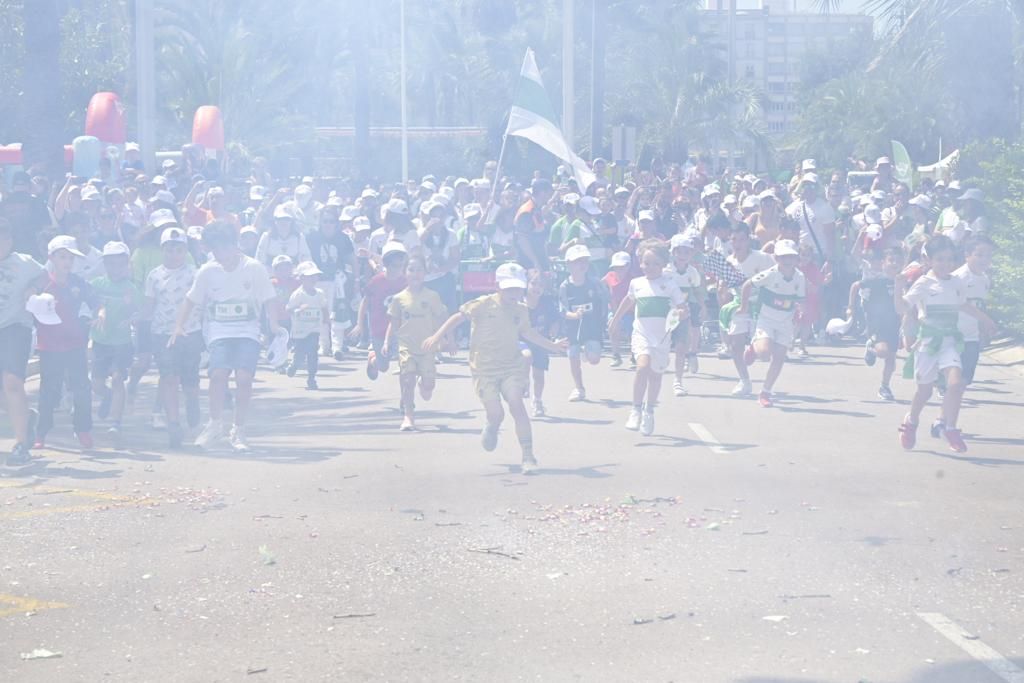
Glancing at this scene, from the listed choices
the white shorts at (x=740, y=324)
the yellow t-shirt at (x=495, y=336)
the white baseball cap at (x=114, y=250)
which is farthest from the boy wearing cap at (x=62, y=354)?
the white shorts at (x=740, y=324)

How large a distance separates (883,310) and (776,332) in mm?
1252

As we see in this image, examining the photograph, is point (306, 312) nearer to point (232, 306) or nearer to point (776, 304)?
point (232, 306)

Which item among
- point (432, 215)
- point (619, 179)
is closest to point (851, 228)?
point (432, 215)

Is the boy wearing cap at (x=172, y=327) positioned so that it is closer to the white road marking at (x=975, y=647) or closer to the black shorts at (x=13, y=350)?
the black shorts at (x=13, y=350)

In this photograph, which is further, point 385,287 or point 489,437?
point 385,287

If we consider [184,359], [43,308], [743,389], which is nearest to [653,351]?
[743,389]

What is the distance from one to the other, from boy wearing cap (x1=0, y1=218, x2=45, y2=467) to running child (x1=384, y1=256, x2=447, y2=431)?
270 centimetres

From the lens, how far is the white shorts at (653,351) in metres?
11.7

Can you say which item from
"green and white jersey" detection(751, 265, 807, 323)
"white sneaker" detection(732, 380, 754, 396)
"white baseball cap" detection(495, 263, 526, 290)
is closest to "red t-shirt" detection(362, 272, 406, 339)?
"white baseball cap" detection(495, 263, 526, 290)

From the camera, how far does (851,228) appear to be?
1975cm

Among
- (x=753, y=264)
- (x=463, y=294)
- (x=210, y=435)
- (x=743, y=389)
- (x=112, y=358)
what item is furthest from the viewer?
(x=463, y=294)

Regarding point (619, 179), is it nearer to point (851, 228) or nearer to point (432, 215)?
point (851, 228)

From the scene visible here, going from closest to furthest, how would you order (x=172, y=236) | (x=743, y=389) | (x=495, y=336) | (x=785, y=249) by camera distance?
(x=495, y=336) < (x=172, y=236) < (x=785, y=249) < (x=743, y=389)

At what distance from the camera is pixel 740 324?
13.9 m
